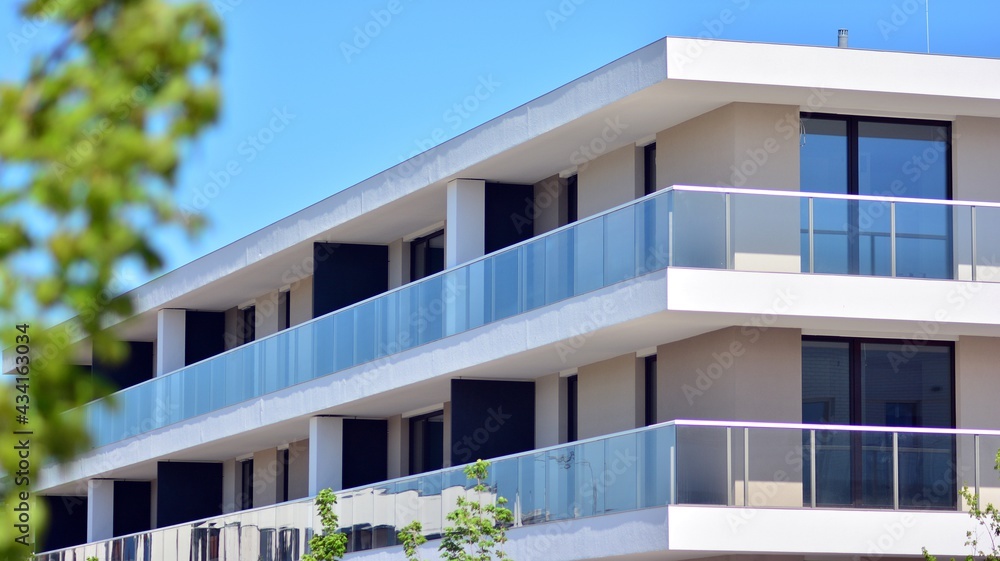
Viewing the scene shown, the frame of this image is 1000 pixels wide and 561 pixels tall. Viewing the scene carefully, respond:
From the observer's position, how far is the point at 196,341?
38500 millimetres

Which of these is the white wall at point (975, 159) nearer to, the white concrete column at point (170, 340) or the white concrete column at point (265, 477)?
the white concrete column at point (265, 477)

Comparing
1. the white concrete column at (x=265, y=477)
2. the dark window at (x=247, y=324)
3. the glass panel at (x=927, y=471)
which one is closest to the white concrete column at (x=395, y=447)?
the white concrete column at (x=265, y=477)

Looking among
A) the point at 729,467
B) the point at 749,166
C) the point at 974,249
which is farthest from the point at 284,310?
the point at 974,249

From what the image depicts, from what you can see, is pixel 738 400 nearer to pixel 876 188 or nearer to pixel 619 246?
pixel 619 246

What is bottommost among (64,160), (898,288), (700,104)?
(64,160)

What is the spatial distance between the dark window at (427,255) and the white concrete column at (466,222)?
3187mm

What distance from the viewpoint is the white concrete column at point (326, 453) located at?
3028 cm

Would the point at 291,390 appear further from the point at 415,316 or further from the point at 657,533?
the point at 657,533

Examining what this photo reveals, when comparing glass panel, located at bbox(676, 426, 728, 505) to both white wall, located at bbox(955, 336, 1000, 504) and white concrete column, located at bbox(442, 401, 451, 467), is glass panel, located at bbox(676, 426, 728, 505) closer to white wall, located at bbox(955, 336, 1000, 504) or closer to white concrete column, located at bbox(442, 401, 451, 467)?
white wall, located at bbox(955, 336, 1000, 504)

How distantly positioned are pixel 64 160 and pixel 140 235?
230 millimetres

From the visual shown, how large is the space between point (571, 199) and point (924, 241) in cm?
619

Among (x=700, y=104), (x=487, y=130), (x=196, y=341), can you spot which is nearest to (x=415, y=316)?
(x=487, y=130)

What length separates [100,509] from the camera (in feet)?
134

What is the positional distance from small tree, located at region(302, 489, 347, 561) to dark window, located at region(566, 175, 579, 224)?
221 inches
